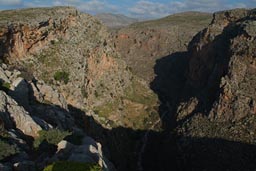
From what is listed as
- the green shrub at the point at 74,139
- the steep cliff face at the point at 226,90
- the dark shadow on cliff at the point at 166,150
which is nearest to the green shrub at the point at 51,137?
the green shrub at the point at 74,139

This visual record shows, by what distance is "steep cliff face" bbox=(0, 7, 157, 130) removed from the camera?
219 feet

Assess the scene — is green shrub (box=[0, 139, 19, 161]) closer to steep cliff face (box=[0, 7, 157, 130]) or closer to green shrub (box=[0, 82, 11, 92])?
green shrub (box=[0, 82, 11, 92])

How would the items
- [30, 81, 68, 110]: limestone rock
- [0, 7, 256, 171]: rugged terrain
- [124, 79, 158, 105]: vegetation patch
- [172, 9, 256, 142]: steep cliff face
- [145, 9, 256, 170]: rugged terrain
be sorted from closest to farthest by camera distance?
[30, 81, 68, 110]: limestone rock, [0, 7, 256, 171]: rugged terrain, [145, 9, 256, 170]: rugged terrain, [172, 9, 256, 142]: steep cliff face, [124, 79, 158, 105]: vegetation patch

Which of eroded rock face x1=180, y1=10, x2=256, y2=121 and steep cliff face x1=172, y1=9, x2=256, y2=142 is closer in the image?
steep cliff face x1=172, y1=9, x2=256, y2=142

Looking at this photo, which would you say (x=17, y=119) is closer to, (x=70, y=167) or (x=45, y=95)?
(x=70, y=167)

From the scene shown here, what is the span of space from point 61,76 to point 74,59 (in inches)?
295

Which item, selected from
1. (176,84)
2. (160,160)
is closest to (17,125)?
(160,160)

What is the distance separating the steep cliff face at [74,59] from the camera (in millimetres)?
66625

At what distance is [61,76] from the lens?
223 feet

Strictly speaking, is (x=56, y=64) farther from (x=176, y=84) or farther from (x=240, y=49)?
(x=176, y=84)

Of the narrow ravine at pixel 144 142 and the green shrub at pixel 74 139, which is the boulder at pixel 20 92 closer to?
the green shrub at pixel 74 139

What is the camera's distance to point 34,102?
46.2 metres

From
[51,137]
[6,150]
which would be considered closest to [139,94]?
[51,137]

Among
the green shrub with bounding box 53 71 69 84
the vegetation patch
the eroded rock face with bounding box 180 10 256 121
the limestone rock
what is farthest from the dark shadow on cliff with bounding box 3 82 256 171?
the vegetation patch
